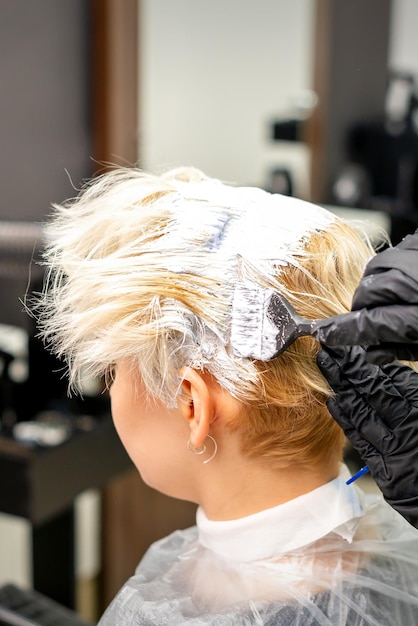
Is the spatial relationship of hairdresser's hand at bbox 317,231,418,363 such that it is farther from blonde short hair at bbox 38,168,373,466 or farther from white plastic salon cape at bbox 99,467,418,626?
white plastic salon cape at bbox 99,467,418,626

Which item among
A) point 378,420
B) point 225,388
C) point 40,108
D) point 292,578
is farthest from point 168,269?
point 40,108

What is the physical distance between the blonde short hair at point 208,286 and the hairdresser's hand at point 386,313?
201 millimetres

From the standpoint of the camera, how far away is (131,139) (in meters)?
2.37

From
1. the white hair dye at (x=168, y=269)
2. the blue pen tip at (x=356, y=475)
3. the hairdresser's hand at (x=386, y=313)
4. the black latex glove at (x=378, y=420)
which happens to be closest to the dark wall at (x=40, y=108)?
the white hair dye at (x=168, y=269)

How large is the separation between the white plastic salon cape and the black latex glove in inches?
7.1

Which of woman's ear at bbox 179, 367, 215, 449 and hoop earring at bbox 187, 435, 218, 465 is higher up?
woman's ear at bbox 179, 367, 215, 449

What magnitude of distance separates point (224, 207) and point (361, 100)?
2748mm

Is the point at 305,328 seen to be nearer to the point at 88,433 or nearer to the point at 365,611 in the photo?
the point at 365,611

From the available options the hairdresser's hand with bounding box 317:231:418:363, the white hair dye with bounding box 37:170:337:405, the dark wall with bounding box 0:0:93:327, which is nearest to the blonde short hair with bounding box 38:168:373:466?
the white hair dye with bounding box 37:170:337:405

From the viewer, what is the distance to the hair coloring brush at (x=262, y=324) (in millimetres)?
904

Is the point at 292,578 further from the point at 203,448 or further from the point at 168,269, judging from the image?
the point at 168,269

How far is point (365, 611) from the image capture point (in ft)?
3.47

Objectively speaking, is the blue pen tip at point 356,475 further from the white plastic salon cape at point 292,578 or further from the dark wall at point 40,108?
the dark wall at point 40,108

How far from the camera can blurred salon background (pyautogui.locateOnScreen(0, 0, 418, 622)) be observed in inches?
77.3
